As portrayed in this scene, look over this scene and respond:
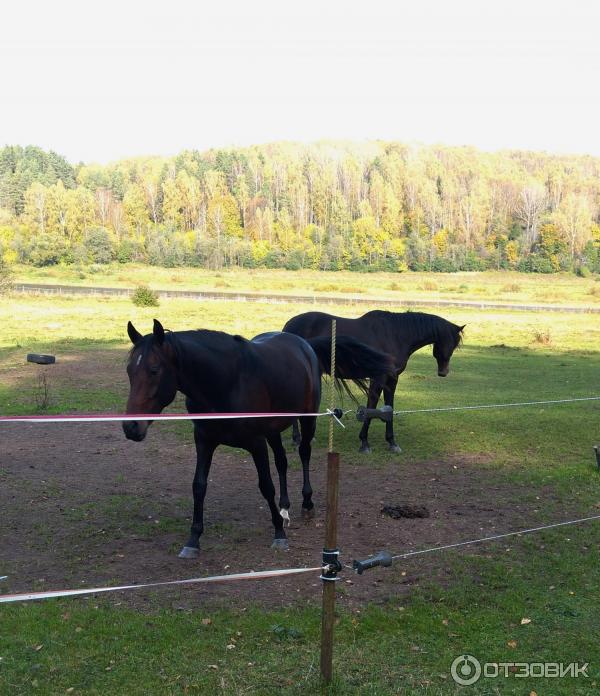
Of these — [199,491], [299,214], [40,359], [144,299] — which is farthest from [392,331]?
[299,214]

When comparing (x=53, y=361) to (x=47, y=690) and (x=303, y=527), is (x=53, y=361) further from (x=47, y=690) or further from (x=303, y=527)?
(x=47, y=690)

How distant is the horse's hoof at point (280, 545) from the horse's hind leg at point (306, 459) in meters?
0.99

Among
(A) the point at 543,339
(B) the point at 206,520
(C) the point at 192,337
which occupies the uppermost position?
(C) the point at 192,337

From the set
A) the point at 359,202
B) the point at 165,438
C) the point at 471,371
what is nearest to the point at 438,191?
the point at 359,202

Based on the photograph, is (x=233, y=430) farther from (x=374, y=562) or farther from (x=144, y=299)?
(x=144, y=299)

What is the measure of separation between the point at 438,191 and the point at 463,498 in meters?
144

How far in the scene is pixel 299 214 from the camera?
445 feet

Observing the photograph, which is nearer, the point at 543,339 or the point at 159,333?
the point at 159,333

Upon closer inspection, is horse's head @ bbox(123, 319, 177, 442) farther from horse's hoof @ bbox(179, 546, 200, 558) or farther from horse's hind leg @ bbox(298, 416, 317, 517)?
horse's hind leg @ bbox(298, 416, 317, 517)

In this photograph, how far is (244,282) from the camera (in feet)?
255

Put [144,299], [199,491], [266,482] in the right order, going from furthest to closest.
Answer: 1. [144,299]
2. [266,482]
3. [199,491]

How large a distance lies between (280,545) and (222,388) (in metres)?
1.65

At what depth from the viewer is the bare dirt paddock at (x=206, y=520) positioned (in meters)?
6.17

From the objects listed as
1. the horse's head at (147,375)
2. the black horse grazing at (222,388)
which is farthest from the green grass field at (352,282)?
the horse's head at (147,375)
